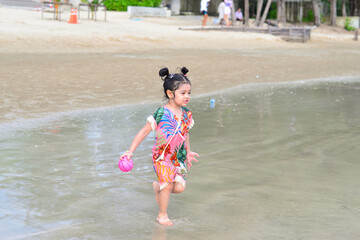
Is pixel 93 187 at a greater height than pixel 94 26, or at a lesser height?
lesser

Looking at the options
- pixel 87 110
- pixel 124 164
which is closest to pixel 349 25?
pixel 87 110

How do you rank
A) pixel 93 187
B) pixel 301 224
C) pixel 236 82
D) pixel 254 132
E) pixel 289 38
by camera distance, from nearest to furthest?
1. pixel 301 224
2. pixel 93 187
3. pixel 254 132
4. pixel 236 82
5. pixel 289 38

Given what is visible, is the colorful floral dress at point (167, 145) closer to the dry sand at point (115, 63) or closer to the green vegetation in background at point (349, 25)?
the dry sand at point (115, 63)

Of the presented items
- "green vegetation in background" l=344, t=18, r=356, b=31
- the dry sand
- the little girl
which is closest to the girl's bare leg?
the little girl

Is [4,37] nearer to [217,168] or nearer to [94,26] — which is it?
[94,26]

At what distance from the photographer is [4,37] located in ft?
58.7

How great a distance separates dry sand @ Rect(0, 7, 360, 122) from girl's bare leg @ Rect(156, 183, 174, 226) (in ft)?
16.1

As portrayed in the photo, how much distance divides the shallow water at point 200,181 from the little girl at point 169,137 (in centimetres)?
30

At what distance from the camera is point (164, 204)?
162 inches

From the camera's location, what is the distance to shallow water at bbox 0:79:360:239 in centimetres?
411

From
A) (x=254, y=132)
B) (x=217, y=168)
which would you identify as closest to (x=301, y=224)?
(x=217, y=168)

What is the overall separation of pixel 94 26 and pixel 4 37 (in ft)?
21.3

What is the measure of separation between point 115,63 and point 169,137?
38.0 feet

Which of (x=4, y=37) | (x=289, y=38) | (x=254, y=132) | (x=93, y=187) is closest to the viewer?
(x=93, y=187)
